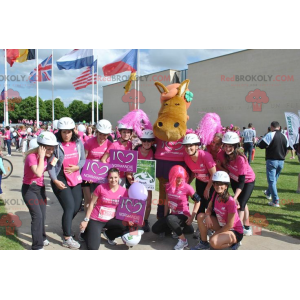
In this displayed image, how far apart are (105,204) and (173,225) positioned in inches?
41.3

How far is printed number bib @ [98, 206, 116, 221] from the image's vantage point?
3.96m

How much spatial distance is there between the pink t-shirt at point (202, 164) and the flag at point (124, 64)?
815 centimetres

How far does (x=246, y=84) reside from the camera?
2650 centimetres

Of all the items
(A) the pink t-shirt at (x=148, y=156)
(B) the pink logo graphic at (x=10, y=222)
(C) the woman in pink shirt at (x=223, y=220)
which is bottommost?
(B) the pink logo graphic at (x=10, y=222)

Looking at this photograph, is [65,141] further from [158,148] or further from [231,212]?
[231,212]

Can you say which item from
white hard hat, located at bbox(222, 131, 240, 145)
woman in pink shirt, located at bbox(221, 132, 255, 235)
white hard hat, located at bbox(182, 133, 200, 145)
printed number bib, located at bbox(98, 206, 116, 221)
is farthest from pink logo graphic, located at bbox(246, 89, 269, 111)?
printed number bib, located at bbox(98, 206, 116, 221)

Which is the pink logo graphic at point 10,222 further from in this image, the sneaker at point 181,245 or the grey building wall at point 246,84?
the grey building wall at point 246,84

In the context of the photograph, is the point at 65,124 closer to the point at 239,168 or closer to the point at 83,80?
the point at 239,168

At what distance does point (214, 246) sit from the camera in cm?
367

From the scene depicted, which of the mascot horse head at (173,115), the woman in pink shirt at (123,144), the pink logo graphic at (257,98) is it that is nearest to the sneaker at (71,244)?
the woman in pink shirt at (123,144)

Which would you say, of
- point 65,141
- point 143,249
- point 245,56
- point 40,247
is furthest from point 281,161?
point 245,56

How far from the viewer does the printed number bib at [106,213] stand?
3.96 metres

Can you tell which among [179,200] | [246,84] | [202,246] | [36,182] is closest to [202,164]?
[179,200]

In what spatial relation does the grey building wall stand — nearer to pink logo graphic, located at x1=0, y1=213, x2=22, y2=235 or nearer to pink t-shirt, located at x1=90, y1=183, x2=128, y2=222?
pink logo graphic, located at x1=0, y1=213, x2=22, y2=235
